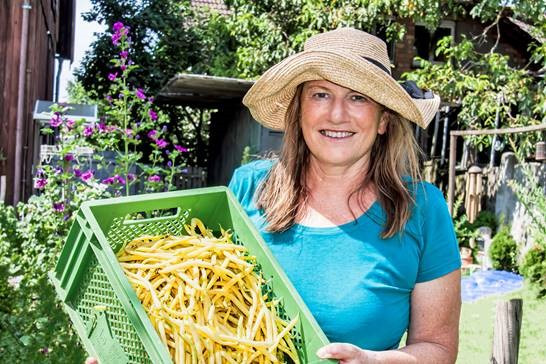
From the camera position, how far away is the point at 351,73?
2.10 m

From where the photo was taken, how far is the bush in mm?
10506

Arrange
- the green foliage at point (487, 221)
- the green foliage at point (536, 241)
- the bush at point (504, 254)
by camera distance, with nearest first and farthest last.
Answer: the green foliage at point (536, 241) < the bush at point (504, 254) < the green foliage at point (487, 221)

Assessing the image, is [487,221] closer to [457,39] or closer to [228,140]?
[228,140]

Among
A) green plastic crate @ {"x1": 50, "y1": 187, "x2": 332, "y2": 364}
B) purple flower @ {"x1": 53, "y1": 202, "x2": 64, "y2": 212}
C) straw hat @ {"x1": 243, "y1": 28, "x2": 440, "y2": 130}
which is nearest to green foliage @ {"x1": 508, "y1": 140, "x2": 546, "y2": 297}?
purple flower @ {"x1": 53, "y1": 202, "x2": 64, "y2": 212}

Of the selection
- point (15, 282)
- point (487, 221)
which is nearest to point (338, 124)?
point (15, 282)

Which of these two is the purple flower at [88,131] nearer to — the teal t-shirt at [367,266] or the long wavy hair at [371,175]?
the long wavy hair at [371,175]

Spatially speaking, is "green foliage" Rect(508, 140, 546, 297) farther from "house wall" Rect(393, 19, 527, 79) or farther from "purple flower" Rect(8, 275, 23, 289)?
"house wall" Rect(393, 19, 527, 79)

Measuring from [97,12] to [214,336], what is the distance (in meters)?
17.1

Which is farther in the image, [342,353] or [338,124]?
[338,124]

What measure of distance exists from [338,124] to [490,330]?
218 inches

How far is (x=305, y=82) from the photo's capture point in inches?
88.9

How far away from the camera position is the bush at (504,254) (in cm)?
1051

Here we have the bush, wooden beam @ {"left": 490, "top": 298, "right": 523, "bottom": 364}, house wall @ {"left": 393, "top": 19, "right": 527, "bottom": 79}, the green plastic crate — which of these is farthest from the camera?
house wall @ {"left": 393, "top": 19, "right": 527, "bottom": 79}

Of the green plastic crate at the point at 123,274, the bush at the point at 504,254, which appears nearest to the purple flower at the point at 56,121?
the green plastic crate at the point at 123,274
